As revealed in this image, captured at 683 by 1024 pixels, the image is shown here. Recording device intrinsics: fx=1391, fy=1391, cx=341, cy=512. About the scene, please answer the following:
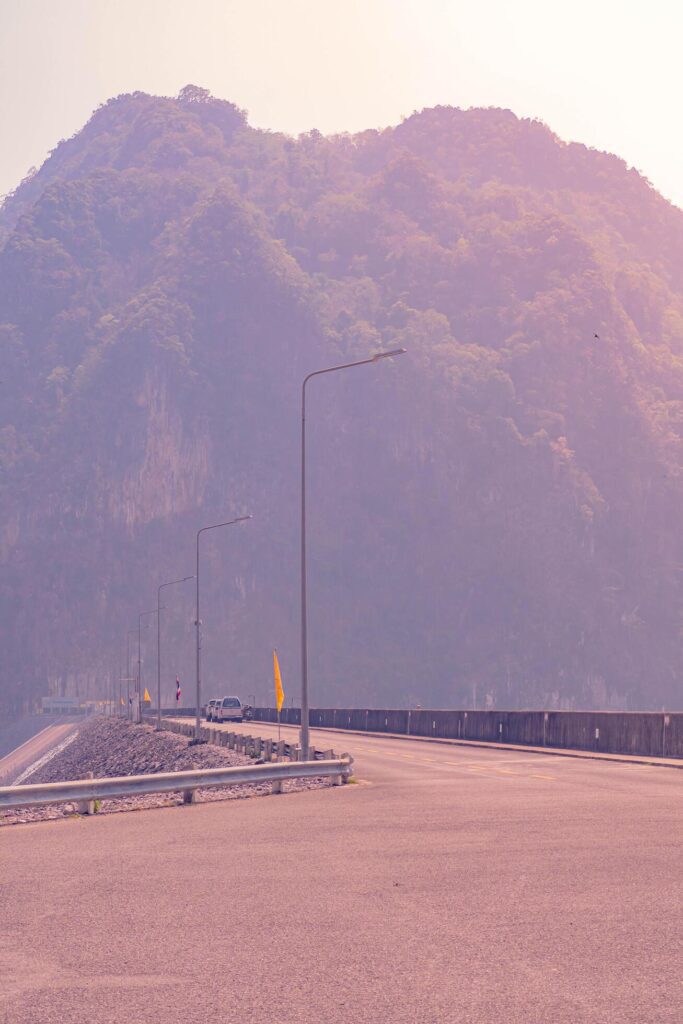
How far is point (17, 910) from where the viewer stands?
39.2ft

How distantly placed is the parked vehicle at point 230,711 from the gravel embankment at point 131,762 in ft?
15.4

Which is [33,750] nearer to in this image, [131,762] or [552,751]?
[131,762]

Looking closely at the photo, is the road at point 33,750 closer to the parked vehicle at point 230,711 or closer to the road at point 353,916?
the parked vehicle at point 230,711

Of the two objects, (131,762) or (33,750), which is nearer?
(131,762)

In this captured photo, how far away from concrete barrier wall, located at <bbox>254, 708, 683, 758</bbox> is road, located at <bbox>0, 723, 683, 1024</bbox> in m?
11.8

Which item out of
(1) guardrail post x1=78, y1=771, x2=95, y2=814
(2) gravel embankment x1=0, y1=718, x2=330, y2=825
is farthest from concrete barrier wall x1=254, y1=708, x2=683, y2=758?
(1) guardrail post x1=78, y1=771, x2=95, y2=814

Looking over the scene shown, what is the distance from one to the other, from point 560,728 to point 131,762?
43.9 meters

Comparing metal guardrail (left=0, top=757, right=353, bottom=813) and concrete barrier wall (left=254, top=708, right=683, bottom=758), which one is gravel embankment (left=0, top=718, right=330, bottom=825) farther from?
concrete barrier wall (left=254, top=708, right=683, bottom=758)

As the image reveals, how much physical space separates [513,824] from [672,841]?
288 centimetres

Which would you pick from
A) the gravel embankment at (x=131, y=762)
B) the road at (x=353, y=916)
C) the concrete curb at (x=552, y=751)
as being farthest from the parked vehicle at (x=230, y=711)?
the road at (x=353, y=916)

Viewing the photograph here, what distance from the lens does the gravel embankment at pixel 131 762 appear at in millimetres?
26705

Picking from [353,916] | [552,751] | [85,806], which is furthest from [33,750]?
[353,916]

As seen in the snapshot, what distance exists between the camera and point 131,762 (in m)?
77.6

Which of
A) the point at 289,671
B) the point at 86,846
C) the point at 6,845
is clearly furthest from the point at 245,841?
the point at 289,671
